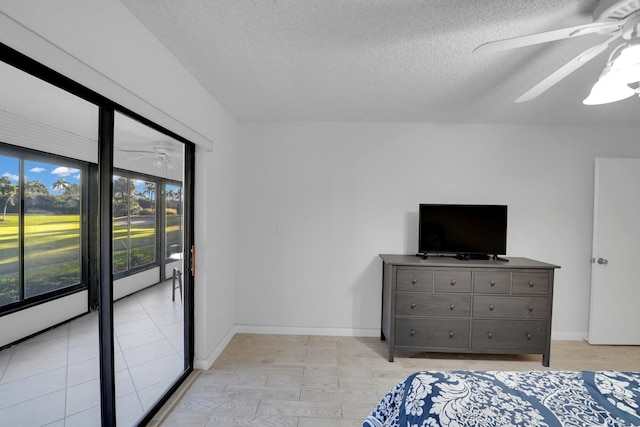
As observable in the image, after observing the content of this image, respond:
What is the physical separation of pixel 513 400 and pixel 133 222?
2.33 meters

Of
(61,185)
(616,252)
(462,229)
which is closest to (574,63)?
(462,229)

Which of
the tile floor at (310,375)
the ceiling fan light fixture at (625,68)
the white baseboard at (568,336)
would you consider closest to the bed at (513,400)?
the tile floor at (310,375)

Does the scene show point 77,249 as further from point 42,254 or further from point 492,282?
point 492,282

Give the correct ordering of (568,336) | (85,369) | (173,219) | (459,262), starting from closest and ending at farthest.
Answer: (85,369), (173,219), (459,262), (568,336)

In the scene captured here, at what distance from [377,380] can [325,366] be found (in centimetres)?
48

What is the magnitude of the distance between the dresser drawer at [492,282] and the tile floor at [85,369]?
276cm

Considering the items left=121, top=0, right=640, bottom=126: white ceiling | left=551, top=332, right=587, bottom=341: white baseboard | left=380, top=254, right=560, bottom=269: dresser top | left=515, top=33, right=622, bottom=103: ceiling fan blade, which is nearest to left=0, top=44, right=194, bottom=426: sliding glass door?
left=121, top=0, right=640, bottom=126: white ceiling

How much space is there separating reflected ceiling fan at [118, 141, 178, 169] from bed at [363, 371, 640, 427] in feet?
7.03

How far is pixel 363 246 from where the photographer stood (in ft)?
11.1

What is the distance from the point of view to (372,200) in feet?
11.1

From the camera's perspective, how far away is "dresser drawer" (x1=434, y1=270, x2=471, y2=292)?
2803mm

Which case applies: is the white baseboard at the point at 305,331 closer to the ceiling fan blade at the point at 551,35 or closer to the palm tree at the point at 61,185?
the palm tree at the point at 61,185

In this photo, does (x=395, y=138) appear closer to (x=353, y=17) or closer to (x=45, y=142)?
(x=353, y=17)

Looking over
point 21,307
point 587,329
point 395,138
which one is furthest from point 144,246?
Answer: point 587,329
